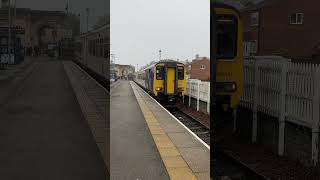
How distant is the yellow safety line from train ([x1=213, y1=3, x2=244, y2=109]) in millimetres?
1045

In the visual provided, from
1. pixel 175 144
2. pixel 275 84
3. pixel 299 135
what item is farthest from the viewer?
pixel 275 84

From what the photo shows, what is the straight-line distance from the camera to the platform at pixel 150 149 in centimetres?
370

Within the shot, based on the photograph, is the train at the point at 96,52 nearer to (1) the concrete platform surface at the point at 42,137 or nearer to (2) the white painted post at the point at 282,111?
(1) the concrete platform surface at the point at 42,137

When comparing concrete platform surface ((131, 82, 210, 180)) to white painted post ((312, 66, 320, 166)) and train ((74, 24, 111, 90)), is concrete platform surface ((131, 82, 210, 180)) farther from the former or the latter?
white painted post ((312, 66, 320, 166))

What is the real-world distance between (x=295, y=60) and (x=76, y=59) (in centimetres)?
361

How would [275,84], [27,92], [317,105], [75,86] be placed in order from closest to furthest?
[27,92]
[75,86]
[317,105]
[275,84]

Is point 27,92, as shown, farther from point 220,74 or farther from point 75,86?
point 220,74

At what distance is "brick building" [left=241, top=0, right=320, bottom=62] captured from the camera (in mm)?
4539

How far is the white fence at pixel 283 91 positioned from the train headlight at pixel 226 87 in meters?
0.86

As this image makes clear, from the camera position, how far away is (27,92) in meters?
3.40

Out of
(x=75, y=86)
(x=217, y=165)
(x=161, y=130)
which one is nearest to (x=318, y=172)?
(x=217, y=165)

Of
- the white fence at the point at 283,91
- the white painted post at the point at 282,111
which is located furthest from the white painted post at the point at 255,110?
the white painted post at the point at 282,111

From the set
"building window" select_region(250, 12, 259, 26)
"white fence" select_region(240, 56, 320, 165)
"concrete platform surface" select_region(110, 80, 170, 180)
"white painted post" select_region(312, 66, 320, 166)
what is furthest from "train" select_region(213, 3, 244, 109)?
"concrete platform surface" select_region(110, 80, 170, 180)

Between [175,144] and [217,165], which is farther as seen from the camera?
[217,165]
